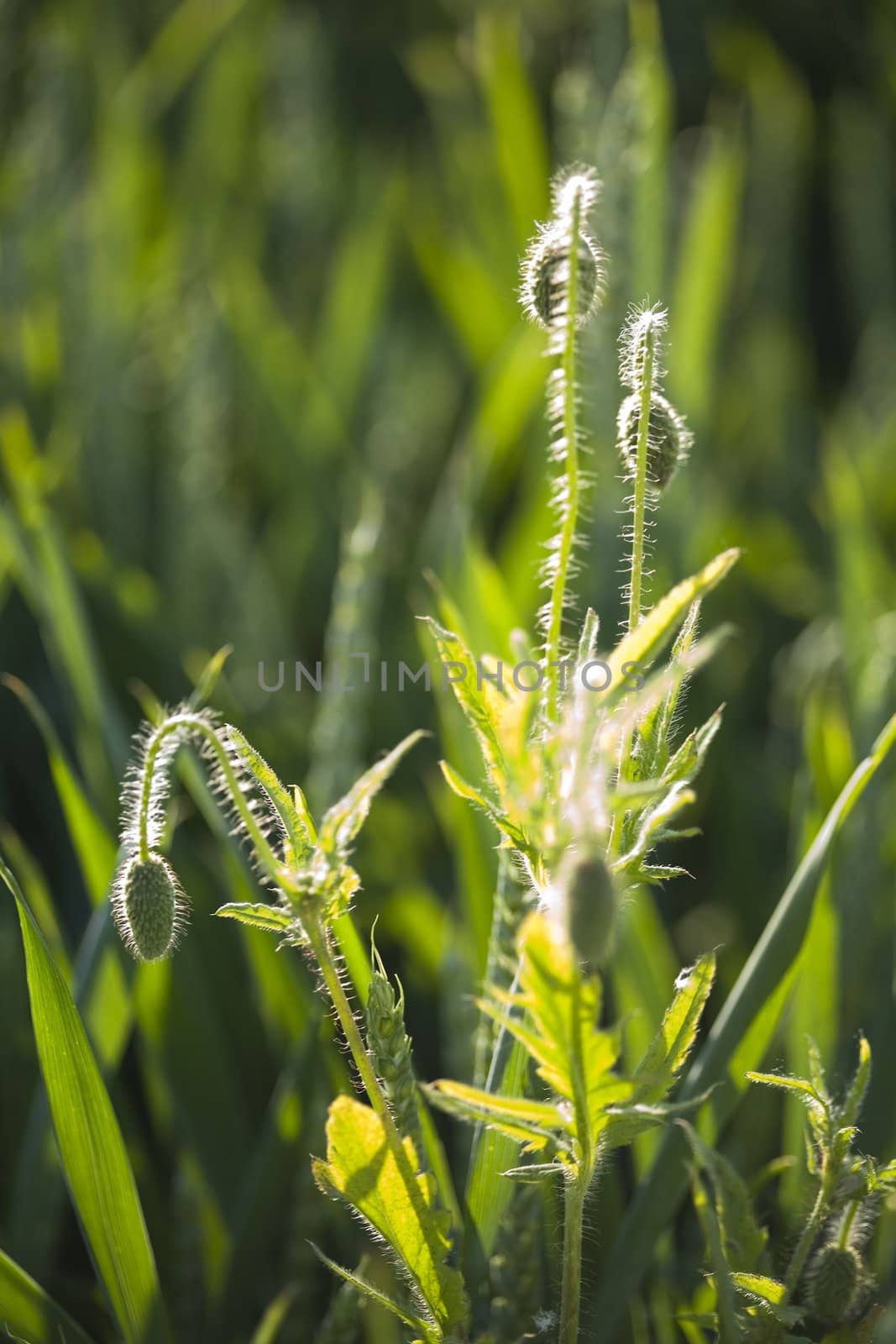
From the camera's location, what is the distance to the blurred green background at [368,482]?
0.64 m

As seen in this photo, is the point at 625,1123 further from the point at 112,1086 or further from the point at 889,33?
the point at 889,33

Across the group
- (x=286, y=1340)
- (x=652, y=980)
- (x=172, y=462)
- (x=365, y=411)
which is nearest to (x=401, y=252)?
(x=365, y=411)

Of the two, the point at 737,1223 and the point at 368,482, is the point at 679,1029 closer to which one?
the point at 737,1223

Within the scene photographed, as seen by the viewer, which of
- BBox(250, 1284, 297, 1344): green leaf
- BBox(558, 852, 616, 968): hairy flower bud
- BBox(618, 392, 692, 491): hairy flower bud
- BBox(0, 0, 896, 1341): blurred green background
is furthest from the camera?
BBox(0, 0, 896, 1341): blurred green background

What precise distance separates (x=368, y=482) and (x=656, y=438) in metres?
0.58

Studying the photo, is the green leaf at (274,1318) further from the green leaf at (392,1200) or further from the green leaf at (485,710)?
the green leaf at (485,710)

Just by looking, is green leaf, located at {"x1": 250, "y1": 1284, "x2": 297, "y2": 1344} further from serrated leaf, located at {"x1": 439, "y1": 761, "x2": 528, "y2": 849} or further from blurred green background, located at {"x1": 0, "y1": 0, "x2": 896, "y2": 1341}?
serrated leaf, located at {"x1": 439, "y1": 761, "x2": 528, "y2": 849}

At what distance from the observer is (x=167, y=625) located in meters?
0.99

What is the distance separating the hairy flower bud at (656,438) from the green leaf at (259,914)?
0.58 feet

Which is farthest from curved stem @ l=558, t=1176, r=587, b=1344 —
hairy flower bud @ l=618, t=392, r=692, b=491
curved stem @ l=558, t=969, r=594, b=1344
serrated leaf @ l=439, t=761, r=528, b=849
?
hairy flower bud @ l=618, t=392, r=692, b=491

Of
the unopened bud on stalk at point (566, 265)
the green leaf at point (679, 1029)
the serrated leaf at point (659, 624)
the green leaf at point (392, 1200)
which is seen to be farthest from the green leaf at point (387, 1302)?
the unopened bud on stalk at point (566, 265)

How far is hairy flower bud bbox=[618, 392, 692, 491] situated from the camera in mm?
406

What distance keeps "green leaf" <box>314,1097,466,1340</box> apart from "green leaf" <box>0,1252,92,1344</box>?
0.14 meters

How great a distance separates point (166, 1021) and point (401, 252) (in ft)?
4.52
